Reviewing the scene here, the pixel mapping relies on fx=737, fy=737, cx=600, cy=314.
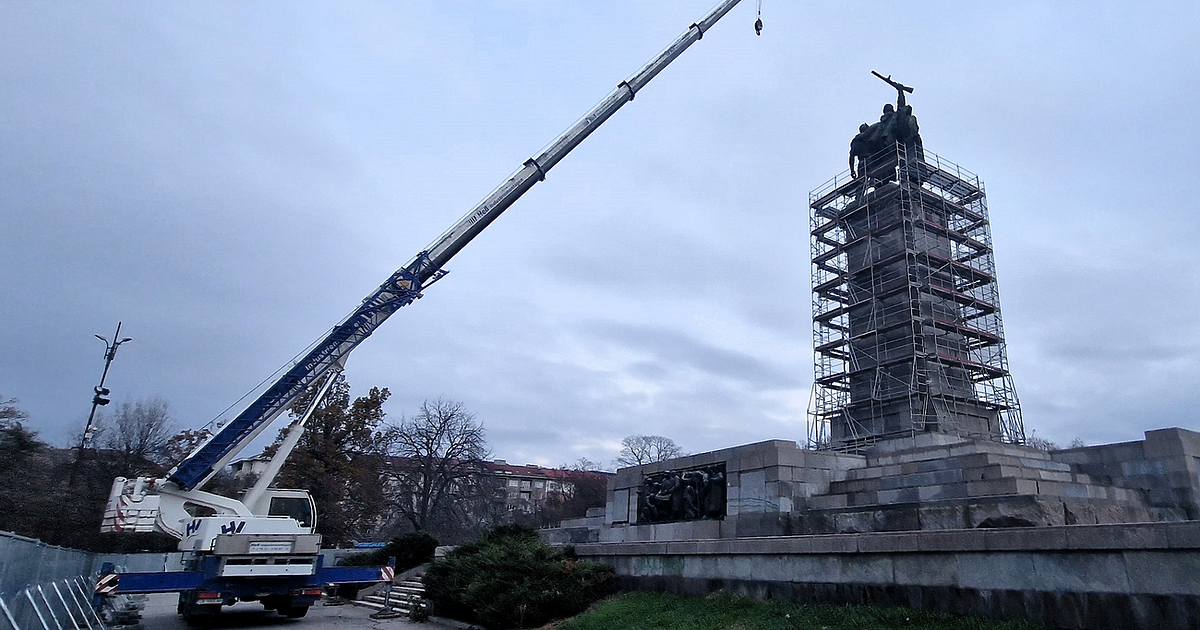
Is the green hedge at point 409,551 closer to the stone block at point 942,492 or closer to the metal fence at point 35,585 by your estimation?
the metal fence at point 35,585

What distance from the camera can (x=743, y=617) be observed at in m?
10.5

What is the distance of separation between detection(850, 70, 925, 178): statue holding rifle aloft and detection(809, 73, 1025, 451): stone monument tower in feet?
0.17

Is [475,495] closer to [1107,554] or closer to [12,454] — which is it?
[12,454]

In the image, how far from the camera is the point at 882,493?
17.1 m

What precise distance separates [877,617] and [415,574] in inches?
738

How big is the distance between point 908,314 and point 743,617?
66.8ft

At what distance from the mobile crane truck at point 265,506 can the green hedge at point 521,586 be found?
241 cm

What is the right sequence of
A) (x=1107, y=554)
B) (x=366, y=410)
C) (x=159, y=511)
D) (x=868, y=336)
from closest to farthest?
1. (x=1107, y=554)
2. (x=159, y=511)
3. (x=868, y=336)
4. (x=366, y=410)

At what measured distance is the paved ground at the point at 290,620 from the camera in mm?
16484

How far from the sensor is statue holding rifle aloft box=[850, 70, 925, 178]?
32.2 meters

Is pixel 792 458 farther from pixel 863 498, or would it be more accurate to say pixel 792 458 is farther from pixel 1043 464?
pixel 1043 464

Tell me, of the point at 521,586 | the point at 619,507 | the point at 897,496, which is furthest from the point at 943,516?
the point at 619,507

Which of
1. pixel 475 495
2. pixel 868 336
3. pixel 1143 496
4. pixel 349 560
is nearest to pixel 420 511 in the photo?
pixel 475 495

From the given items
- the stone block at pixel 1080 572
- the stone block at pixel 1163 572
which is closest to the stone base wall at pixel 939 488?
the stone block at pixel 1080 572
